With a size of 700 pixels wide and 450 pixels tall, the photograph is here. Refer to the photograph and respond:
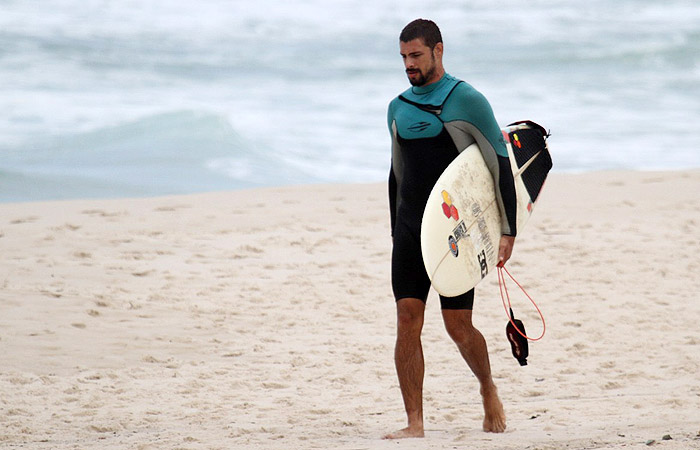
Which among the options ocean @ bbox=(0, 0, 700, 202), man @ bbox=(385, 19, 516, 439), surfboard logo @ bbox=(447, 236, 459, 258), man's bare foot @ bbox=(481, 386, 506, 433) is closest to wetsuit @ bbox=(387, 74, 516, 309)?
man @ bbox=(385, 19, 516, 439)

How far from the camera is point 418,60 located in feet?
11.8

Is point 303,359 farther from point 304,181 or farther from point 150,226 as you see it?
point 304,181

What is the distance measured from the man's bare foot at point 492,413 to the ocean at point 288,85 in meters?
8.94

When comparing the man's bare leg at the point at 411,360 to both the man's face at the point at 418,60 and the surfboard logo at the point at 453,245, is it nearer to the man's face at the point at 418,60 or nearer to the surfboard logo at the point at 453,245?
the surfboard logo at the point at 453,245

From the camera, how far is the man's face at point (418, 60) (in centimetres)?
360

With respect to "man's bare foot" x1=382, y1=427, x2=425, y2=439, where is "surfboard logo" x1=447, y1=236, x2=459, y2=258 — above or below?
above

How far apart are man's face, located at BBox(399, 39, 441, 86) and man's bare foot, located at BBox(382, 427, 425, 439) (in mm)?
1368

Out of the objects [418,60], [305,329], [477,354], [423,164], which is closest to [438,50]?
[418,60]

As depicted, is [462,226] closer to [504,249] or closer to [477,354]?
[504,249]

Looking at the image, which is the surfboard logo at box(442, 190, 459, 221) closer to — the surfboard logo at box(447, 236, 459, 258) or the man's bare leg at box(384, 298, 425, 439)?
the surfboard logo at box(447, 236, 459, 258)

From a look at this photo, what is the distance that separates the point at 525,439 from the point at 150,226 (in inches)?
204

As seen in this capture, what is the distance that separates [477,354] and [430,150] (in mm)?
850

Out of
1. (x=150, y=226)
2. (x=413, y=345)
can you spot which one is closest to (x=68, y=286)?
(x=150, y=226)

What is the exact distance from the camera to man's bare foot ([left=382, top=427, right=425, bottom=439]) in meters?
3.69
